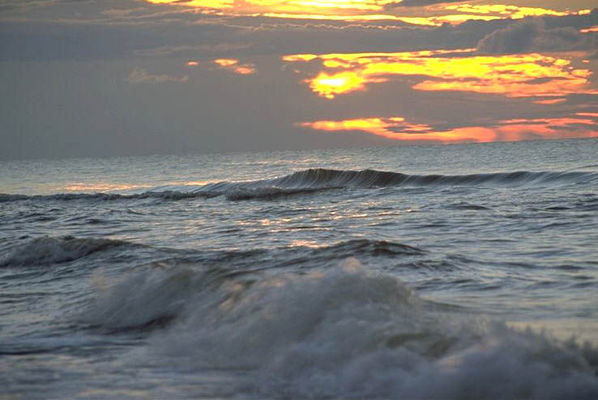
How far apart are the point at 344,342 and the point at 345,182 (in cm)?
2627

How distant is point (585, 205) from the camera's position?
15.9 m

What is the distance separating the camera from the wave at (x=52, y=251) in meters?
12.2

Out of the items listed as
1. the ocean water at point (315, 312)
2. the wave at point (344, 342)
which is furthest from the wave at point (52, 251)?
the wave at point (344, 342)

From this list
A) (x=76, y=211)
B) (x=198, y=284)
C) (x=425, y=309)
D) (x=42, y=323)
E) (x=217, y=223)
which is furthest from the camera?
(x=76, y=211)

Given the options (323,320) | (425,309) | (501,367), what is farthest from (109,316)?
(501,367)

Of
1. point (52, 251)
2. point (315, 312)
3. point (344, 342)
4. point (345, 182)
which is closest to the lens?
point (344, 342)

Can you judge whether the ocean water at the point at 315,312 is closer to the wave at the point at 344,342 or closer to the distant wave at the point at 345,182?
the wave at the point at 344,342

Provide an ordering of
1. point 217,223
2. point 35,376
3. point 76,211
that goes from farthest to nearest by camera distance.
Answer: point 76,211
point 217,223
point 35,376

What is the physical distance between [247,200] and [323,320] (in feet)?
66.3

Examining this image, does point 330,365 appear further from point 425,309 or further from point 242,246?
point 242,246

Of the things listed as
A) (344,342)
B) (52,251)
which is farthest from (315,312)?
(52,251)

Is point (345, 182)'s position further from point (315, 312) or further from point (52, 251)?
point (315, 312)

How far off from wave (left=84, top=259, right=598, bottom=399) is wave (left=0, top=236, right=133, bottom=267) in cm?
450

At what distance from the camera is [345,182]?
31.5 metres
